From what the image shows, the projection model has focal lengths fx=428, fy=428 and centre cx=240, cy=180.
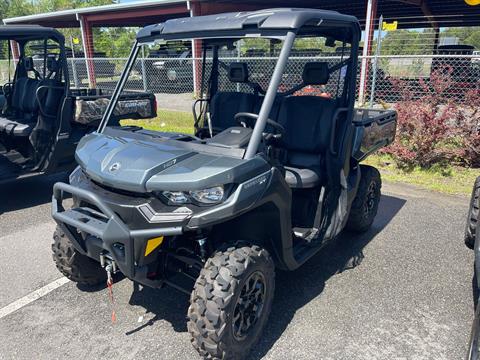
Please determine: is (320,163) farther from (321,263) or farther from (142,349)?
(142,349)

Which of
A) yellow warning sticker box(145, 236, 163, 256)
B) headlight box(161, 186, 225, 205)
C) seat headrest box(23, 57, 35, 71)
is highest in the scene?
seat headrest box(23, 57, 35, 71)

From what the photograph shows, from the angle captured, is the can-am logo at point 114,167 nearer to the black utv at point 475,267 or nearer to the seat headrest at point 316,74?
the seat headrest at point 316,74

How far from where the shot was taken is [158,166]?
2.42 m

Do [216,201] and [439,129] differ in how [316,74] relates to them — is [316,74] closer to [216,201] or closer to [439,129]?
[216,201]

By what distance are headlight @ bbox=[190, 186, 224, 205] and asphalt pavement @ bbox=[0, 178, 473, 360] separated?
1.02 metres

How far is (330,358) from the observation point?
2.63 metres

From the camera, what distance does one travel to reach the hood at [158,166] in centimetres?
232

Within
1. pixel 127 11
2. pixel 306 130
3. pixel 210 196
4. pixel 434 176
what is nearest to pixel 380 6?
pixel 127 11

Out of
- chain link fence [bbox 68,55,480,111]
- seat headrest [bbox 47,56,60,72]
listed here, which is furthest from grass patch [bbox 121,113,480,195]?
seat headrest [bbox 47,56,60,72]

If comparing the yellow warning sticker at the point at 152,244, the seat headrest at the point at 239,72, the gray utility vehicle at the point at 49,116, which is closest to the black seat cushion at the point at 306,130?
the seat headrest at the point at 239,72

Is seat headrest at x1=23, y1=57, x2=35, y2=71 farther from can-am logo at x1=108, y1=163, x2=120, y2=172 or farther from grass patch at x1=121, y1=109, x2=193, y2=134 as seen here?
can-am logo at x1=108, y1=163, x2=120, y2=172

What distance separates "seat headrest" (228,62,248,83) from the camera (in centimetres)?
396

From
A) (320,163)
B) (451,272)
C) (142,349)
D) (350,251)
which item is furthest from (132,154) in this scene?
(451,272)

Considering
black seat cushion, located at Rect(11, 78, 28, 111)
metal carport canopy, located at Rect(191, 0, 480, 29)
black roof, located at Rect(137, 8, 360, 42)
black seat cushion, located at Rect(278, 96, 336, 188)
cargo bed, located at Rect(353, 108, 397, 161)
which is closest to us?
black roof, located at Rect(137, 8, 360, 42)
